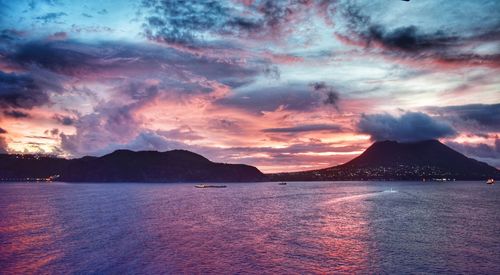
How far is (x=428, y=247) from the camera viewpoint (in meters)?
62.2

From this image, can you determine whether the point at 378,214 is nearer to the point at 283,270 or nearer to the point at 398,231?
the point at 398,231

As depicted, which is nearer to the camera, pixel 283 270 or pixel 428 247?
pixel 283 270

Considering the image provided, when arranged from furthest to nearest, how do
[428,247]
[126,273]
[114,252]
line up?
[428,247] → [114,252] → [126,273]

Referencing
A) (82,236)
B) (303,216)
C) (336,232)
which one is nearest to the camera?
(82,236)

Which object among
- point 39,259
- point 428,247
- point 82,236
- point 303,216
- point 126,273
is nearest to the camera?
point 126,273

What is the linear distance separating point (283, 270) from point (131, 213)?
77.2 metres

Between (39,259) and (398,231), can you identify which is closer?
(39,259)

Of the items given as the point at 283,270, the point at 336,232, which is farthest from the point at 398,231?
the point at 283,270

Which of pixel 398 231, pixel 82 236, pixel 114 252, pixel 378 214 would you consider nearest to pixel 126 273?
pixel 114 252

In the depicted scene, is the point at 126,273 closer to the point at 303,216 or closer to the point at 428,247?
the point at 428,247

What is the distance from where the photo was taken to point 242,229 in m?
82.9

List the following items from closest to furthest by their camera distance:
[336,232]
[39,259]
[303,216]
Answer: [39,259], [336,232], [303,216]

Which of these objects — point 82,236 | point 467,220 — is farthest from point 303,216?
point 82,236

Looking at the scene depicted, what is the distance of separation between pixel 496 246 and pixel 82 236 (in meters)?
72.9
